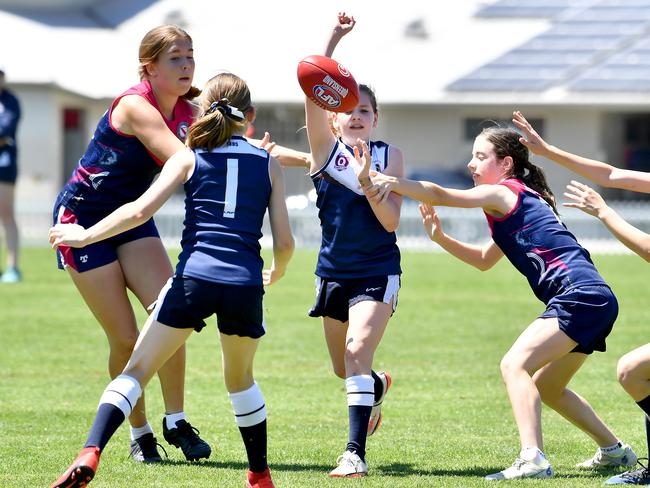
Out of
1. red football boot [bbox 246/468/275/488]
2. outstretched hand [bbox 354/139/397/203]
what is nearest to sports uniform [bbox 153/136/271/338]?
outstretched hand [bbox 354/139/397/203]

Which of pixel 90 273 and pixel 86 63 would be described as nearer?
pixel 90 273

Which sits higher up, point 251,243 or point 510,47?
point 510,47

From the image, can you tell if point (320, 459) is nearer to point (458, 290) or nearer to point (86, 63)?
point (458, 290)

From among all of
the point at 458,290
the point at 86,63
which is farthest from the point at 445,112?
the point at 458,290

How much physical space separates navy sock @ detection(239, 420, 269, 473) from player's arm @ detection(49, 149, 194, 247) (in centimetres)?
106

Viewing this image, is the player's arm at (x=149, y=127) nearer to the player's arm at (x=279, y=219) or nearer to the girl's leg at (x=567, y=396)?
the player's arm at (x=279, y=219)

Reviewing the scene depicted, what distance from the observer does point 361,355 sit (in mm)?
6172

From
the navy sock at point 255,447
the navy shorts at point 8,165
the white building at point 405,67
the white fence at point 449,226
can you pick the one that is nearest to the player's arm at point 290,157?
the navy sock at point 255,447

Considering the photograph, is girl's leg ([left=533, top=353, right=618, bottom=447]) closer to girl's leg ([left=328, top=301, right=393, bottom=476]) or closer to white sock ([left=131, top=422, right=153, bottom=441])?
girl's leg ([left=328, top=301, right=393, bottom=476])

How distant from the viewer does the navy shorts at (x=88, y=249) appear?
250 inches

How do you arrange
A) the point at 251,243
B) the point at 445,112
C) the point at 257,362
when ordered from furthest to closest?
the point at 445,112 → the point at 257,362 → the point at 251,243

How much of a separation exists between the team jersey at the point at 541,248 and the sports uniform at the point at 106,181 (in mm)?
1718

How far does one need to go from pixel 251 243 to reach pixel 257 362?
4696mm

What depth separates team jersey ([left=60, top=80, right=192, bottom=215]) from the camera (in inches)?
247
